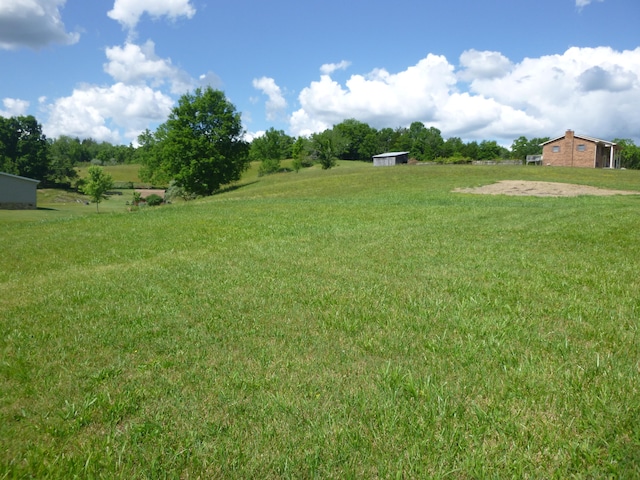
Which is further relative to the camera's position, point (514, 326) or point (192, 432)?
point (514, 326)

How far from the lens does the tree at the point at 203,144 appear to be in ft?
182

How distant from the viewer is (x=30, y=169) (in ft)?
294

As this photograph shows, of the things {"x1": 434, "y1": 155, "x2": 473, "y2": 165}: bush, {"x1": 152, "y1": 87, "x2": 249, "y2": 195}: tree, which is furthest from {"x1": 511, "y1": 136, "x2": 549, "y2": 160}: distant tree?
{"x1": 152, "y1": 87, "x2": 249, "y2": 195}: tree

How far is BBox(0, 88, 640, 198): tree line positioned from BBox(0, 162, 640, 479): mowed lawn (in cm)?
4918

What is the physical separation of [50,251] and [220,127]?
48.7m

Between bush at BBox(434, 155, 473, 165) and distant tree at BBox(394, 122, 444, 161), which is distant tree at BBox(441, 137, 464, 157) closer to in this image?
distant tree at BBox(394, 122, 444, 161)

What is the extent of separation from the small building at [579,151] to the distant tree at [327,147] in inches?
1399

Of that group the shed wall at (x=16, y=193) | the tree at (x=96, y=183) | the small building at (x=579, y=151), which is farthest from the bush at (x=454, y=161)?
the shed wall at (x=16, y=193)

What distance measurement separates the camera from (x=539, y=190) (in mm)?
30141

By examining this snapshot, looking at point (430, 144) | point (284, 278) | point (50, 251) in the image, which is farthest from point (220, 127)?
point (430, 144)

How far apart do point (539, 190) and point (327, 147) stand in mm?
66376

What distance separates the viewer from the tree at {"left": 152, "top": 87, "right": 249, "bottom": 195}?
55.3 metres

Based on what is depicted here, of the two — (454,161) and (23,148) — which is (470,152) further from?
(23,148)

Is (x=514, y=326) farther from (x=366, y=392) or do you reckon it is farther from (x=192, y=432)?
(x=192, y=432)
